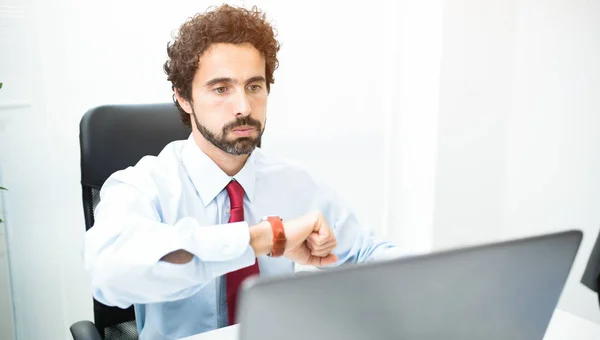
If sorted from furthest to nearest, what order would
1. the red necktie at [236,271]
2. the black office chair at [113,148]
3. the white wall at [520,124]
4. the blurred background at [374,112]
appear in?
the white wall at [520,124]
the blurred background at [374,112]
the black office chair at [113,148]
the red necktie at [236,271]

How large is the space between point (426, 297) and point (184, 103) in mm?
1004

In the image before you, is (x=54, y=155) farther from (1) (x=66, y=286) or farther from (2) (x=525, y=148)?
(2) (x=525, y=148)

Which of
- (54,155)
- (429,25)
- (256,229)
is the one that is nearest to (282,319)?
(256,229)

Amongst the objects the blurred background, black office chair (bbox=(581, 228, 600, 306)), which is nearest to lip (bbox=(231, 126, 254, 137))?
black office chair (bbox=(581, 228, 600, 306))

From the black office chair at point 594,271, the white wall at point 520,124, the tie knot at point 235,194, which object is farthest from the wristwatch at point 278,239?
the white wall at point 520,124

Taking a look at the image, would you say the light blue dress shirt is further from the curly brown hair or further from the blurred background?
the blurred background

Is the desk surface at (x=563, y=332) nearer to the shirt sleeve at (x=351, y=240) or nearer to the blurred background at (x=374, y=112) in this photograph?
the shirt sleeve at (x=351, y=240)

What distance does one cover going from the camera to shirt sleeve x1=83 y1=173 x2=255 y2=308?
980 mm

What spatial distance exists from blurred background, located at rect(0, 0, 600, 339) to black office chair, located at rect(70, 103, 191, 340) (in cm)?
74

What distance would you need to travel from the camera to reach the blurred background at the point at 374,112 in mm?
2025

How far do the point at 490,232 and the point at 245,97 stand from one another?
66.6 inches

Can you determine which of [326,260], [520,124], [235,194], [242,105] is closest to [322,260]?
[326,260]

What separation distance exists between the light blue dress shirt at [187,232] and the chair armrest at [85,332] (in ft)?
0.31

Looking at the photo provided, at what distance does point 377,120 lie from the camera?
107 inches
